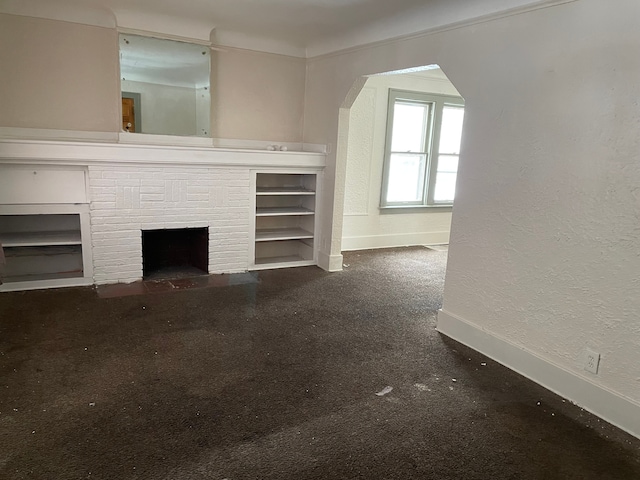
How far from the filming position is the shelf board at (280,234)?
4.97 meters

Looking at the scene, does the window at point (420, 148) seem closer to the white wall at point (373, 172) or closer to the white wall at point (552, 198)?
the white wall at point (373, 172)

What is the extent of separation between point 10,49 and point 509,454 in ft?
15.7

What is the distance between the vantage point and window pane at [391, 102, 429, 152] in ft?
20.1

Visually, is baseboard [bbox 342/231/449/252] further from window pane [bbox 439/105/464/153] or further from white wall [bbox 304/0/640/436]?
white wall [bbox 304/0/640/436]

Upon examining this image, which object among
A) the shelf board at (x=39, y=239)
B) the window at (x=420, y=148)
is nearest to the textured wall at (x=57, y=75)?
the shelf board at (x=39, y=239)

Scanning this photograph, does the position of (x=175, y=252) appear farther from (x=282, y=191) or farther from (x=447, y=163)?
(x=447, y=163)

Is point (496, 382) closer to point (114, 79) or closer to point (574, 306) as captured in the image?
point (574, 306)

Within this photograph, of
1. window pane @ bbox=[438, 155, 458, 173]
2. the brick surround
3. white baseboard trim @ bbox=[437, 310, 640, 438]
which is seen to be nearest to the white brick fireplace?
the brick surround

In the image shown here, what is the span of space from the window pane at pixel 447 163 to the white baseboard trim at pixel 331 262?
7.93ft

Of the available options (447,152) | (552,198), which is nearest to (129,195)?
(552,198)

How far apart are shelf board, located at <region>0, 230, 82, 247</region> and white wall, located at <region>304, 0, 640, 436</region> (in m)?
3.23

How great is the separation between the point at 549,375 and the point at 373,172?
3.74 meters

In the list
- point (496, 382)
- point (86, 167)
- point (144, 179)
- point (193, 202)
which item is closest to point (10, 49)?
point (86, 167)

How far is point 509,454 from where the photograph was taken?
216 centimetres
